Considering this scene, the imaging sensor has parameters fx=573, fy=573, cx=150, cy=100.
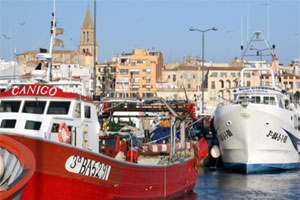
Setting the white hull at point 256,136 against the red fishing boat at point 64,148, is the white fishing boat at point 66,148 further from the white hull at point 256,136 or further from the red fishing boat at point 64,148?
the white hull at point 256,136

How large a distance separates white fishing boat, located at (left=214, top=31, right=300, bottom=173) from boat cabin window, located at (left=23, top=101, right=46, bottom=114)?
2098 cm

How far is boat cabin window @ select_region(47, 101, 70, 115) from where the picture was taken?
761 inches

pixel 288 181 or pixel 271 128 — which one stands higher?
pixel 271 128

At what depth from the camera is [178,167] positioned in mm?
26234

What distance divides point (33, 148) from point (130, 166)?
519 centimetres

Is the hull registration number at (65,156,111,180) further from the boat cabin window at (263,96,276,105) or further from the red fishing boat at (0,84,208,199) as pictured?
the boat cabin window at (263,96,276,105)

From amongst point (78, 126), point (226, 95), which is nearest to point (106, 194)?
point (78, 126)

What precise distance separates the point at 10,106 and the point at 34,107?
35.6 inches

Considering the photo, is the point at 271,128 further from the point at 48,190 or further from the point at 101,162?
the point at 48,190

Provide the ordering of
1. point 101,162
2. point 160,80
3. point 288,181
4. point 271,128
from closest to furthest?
point 101,162 → point 288,181 → point 271,128 → point 160,80

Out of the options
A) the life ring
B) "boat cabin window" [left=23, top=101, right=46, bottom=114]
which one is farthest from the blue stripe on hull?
"boat cabin window" [left=23, top=101, right=46, bottom=114]

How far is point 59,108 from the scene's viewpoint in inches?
767

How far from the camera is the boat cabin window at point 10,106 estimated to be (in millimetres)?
19359

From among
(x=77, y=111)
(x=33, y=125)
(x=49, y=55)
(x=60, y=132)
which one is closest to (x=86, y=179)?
(x=60, y=132)
